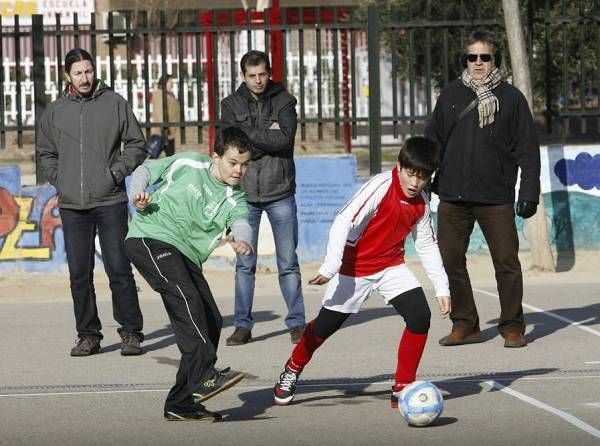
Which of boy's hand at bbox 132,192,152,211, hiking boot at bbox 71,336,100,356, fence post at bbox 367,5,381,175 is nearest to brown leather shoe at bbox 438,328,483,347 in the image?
hiking boot at bbox 71,336,100,356

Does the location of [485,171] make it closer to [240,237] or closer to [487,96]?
[487,96]

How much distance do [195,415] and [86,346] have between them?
102 inches

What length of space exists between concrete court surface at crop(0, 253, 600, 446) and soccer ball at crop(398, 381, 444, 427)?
0.08m

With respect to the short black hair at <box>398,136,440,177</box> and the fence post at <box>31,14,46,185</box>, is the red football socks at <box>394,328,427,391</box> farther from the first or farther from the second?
the fence post at <box>31,14,46,185</box>

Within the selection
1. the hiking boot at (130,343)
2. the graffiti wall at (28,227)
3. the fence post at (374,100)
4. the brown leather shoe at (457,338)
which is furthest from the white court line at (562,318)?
the graffiti wall at (28,227)

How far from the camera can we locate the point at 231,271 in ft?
48.1

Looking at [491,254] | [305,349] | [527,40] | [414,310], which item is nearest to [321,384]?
[305,349]

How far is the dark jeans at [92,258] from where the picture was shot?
392 inches

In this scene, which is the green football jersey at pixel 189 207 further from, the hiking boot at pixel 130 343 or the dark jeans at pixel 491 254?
the dark jeans at pixel 491 254

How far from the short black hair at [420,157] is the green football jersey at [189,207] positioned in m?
0.90

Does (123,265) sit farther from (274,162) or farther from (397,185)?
(397,185)

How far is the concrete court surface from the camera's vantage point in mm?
7309

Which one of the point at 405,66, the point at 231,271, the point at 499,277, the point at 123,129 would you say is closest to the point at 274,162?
the point at 123,129

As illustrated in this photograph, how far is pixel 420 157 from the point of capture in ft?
24.8
